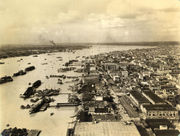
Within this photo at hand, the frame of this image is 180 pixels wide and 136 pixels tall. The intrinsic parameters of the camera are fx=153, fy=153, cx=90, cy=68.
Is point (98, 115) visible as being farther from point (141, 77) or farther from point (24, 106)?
point (141, 77)

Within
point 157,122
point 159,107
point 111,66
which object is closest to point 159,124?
point 157,122

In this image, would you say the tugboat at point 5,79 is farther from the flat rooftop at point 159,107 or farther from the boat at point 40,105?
the flat rooftop at point 159,107

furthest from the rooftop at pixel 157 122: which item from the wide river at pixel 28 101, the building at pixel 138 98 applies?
the wide river at pixel 28 101

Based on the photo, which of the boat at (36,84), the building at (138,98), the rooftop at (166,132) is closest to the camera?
the rooftop at (166,132)

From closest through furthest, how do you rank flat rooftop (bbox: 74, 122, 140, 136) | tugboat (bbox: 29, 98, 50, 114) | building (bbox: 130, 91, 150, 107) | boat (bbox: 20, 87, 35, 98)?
flat rooftop (bbox: 74, 122, 140, 136), tugboat (bbox: 29, 98, 50, 114), building (bbox: 130, 91, 150, 107), boat (bbox: 20, 87, 35, 98)

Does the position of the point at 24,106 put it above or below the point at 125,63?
below

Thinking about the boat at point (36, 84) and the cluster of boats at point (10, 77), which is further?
the boat at point (36, 84)

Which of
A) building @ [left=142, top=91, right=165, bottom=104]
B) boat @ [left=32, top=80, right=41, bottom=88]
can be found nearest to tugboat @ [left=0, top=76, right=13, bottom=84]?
boat @ [left=32, top=80, right=41, bottom=88]

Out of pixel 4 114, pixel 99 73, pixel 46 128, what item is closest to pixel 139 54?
pixel 99 73

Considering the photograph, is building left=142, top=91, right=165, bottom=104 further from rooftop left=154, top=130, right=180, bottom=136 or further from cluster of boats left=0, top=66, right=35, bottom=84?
cluster of boats left=0, top=66, right=35, bottom=84
